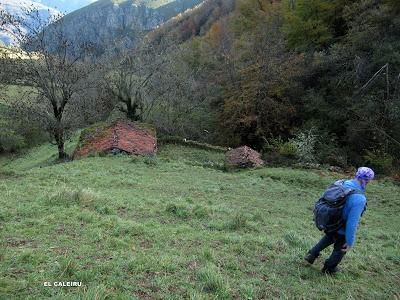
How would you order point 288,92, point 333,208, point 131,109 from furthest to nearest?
1. point 288,92
2. point 131,109
3. point 333,208

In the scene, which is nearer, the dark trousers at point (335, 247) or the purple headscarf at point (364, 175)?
the purple headscarf at point (364, 175)

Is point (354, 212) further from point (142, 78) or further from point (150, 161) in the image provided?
point (142, 78)

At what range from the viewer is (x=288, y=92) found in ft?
114

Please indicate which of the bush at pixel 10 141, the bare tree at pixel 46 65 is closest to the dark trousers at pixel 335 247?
the bare tree at pixel 46 65

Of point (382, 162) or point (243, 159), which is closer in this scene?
point (243, 159)

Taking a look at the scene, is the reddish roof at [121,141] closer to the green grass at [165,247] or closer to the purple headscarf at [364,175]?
the green grass at [165,247]

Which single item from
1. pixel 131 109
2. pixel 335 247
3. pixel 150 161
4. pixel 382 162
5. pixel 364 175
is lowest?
pixel 382 162

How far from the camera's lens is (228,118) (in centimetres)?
3606

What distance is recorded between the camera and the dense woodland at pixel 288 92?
27156mm

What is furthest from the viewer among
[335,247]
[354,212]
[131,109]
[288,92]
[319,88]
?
[319,88]

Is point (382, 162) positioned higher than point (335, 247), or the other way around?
point (335, 247)

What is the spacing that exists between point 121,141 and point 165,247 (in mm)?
15894

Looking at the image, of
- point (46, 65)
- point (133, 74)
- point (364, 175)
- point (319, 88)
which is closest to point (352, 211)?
point (364, 175)

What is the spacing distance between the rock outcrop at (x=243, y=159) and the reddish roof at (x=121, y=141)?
4.69 meters
